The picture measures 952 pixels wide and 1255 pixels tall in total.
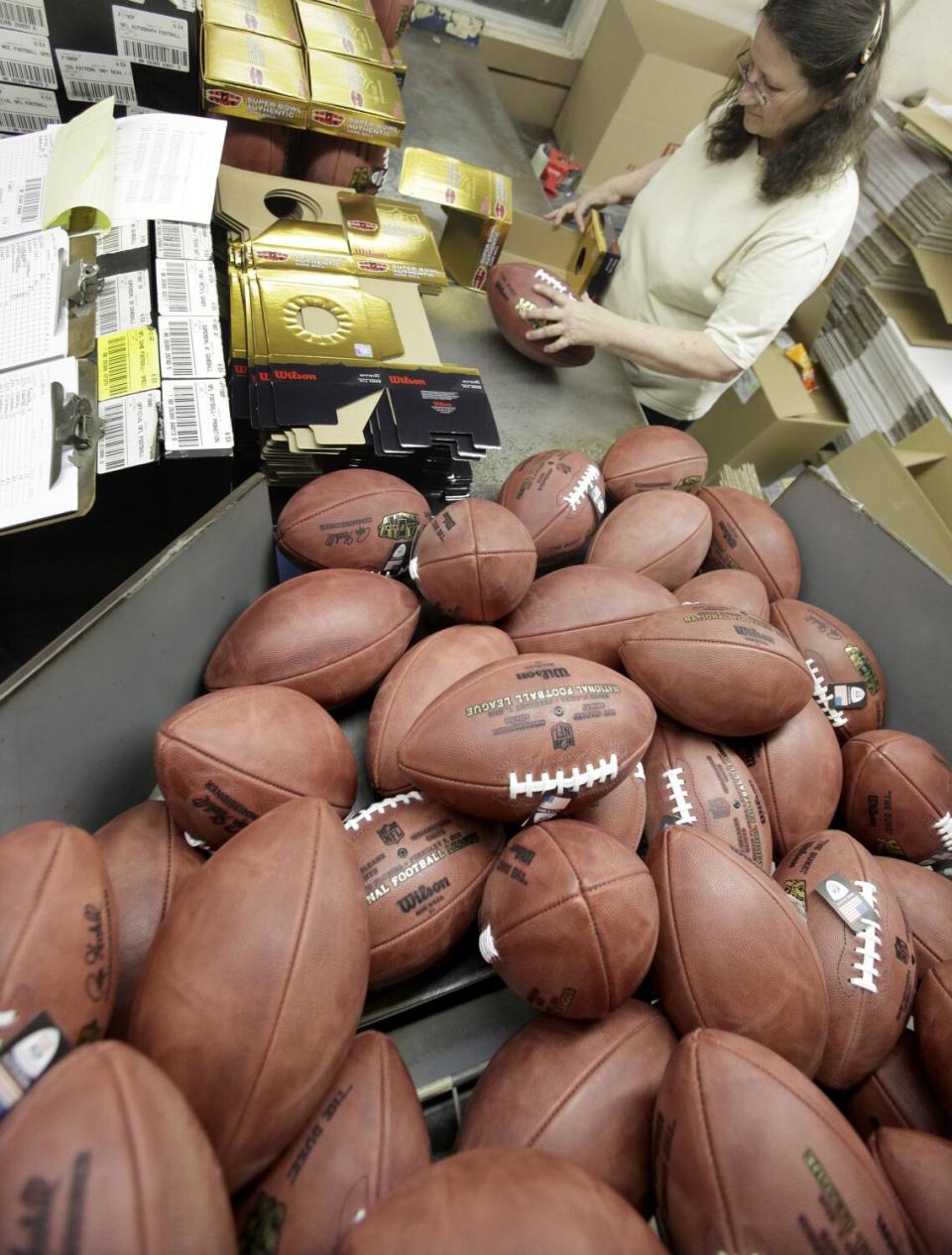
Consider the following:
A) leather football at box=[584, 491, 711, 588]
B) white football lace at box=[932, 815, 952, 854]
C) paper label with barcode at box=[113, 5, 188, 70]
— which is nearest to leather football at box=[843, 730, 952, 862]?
white football lace at box=[932, 815, 952, 854]

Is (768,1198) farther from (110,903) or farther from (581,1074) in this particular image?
(110,903)

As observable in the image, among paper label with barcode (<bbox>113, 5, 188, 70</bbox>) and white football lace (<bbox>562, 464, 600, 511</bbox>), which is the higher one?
paper label with barcode (<bbox>113, 5, 188, 70</bbox>)

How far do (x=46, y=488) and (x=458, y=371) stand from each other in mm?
958

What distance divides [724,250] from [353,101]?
3.60 feet

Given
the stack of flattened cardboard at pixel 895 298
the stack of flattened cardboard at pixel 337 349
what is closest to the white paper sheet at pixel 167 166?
the stack of flattened cardboard at pixel 337 349

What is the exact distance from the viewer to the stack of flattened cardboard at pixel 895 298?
2.88 m

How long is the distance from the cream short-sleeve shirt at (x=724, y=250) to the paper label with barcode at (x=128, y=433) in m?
1.47

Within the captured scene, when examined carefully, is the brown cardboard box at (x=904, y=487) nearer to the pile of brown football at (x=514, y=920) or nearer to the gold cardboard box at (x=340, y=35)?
the pile of brown football at (x=514, y=920)

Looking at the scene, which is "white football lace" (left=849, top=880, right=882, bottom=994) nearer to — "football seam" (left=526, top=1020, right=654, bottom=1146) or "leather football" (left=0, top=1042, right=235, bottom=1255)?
"football seam" (left=526, top=1020, right=654, bottom=1146)

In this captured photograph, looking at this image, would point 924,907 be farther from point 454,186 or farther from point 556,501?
point 454,186

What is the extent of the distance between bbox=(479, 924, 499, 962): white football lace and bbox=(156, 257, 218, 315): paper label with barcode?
1325 mm

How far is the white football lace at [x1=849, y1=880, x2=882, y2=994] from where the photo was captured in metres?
1.01

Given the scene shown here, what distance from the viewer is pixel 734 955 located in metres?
0.95

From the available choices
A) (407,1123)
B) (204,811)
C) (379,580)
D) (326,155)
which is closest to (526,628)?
(379,580)
